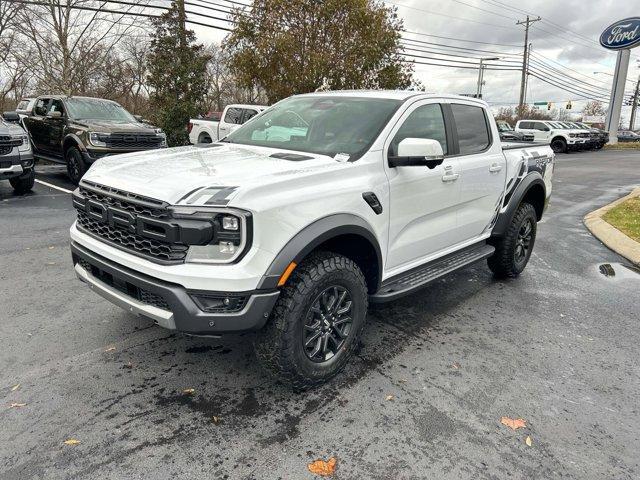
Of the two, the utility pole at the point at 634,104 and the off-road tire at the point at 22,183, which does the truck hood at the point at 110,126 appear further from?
the utility pole at the point at 634,104

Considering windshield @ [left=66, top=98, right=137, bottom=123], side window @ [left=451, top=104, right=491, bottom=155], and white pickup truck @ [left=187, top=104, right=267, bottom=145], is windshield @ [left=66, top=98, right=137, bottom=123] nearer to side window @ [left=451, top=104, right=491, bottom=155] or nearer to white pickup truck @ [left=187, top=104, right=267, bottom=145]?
white pickup truck @ [left=187, top=104, right=267, bottom=145]

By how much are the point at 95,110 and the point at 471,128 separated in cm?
875

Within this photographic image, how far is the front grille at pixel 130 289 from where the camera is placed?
2582 millimetres

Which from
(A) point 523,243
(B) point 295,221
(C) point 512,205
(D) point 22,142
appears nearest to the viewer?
(B) point 295,221

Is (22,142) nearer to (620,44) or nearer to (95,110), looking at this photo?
(95,110)

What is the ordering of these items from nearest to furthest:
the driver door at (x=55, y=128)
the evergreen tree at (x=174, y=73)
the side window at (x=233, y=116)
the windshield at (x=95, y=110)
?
the driver door at (x=55, y=128), the windshield at (x=95, y=110), the side window at (x=233, y=116), the evergreen tree at (x=174, y=73)

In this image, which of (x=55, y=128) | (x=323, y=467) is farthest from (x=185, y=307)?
(x=55, y=128)

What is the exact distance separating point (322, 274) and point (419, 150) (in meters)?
1.06

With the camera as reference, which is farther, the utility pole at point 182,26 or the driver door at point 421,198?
the utility pole at point 182,26

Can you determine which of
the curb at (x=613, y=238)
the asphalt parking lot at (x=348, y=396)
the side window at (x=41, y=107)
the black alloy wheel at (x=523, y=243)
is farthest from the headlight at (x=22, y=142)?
the curb at (x=613, y=238)

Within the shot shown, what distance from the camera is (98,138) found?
8.94 m

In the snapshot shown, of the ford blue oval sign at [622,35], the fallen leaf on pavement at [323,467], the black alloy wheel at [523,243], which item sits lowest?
the fallen leaf on pavement at [323,467]

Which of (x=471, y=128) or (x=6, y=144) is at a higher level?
(x=471, y=128)

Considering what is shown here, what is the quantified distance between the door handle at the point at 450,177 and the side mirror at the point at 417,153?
0.47 metres
